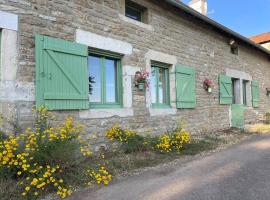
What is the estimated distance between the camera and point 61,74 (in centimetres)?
493

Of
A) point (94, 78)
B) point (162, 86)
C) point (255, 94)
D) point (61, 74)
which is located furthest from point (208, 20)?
point (61, 74)

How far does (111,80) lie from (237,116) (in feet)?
21.1

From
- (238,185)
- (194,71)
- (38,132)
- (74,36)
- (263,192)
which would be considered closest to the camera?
(263,192)

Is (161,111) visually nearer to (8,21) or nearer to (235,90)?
(8,21)

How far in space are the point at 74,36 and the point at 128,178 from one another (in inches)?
116

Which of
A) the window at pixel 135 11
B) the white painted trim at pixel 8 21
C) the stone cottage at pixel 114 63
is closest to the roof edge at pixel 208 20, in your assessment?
the stone cottage at pixel 114 63

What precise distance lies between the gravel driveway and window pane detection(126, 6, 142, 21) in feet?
13.2

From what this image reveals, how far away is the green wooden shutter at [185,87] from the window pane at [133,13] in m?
1.79

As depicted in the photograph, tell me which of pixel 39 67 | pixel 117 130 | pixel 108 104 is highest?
pixel 39 67

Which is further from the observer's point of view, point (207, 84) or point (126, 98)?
point (207, 84)

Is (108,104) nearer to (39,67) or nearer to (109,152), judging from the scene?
(109,152)

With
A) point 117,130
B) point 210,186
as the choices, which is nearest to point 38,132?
point 117,130

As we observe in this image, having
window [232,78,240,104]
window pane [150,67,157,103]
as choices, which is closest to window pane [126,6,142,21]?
window pane [150,67,157,103]

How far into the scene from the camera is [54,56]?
15.8 ft
